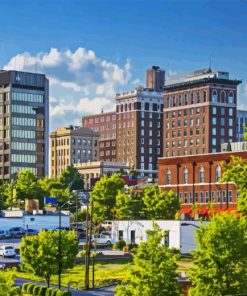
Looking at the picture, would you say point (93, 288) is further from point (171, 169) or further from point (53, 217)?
point (171, 169)

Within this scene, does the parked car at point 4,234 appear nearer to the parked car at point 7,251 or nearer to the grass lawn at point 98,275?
the parked car at point 7,251

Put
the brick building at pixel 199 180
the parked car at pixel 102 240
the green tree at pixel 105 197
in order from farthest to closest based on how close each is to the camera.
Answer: the green tree at pixel 105 197, the brick building at pixel 199 180, the parked car at pixel 102 240

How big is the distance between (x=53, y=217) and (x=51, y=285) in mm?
54700

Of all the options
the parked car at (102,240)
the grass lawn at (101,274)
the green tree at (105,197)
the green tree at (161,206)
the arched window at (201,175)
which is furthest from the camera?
the arched window at (201,175)

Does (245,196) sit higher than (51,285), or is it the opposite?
(245,196)

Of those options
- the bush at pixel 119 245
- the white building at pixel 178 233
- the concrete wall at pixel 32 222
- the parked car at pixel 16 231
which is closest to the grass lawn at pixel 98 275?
the white building at pixel 178 233

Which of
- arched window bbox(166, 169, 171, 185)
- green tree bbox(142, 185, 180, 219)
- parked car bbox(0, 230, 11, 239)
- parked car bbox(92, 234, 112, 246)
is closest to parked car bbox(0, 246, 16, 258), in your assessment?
parked car bbox(92, 234, 112, 246)

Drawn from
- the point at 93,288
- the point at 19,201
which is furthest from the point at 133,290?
the point at 19,201

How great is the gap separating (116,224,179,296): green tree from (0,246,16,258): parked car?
49452 millimetres

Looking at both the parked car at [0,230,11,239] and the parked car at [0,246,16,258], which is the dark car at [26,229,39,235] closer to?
the parked car at [0,230,11,239]

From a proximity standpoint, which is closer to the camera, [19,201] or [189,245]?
→ [189,245]

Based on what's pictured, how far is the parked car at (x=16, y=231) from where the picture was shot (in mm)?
147125

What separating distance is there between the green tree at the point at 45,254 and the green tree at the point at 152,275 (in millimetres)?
24172

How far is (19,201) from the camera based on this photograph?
184m
